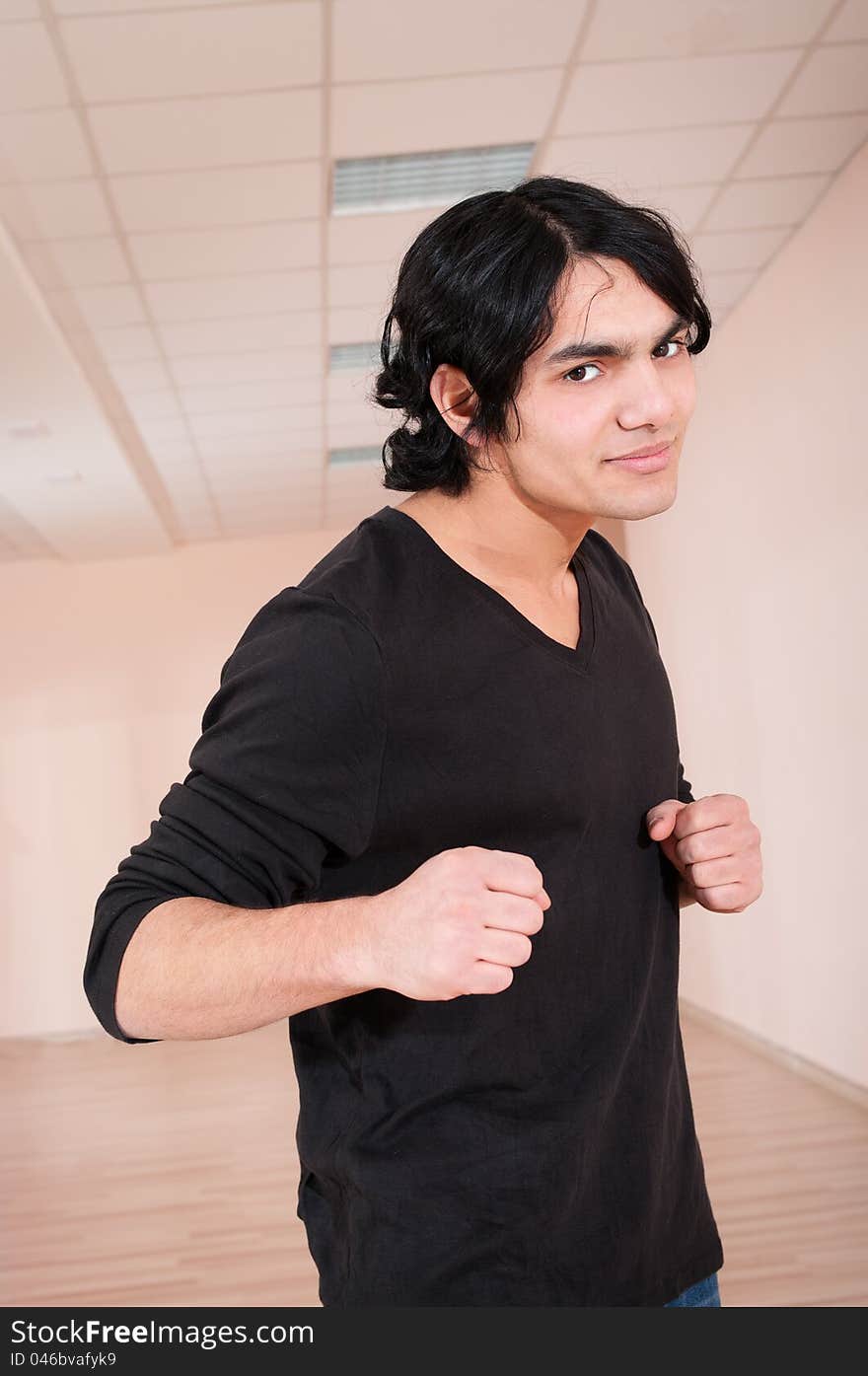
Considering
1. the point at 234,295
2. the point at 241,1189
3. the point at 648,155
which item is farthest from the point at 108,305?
the point at 241,1189

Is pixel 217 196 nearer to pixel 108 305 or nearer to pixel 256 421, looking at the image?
pixel 108 305

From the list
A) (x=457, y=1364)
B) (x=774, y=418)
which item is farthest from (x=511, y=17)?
(x=457, y=1364)

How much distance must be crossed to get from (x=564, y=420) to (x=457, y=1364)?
2.18 feet

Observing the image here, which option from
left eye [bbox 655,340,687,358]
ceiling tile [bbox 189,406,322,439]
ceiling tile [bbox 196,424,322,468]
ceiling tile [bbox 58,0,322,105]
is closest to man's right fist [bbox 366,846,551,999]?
left eye [bbox 655,340,687,358]

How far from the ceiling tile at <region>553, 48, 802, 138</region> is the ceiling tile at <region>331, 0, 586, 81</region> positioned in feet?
0.81

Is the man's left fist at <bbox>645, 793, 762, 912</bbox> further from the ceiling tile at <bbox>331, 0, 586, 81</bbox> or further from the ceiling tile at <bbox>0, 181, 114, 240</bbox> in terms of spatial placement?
the ceiling tile at <bbox>0, 181, 114, 240</bbox>

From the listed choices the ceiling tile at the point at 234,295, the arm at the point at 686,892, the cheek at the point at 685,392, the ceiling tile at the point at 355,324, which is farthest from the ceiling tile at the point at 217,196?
the arm at the point at 686,892

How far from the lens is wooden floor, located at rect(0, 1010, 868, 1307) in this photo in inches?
138

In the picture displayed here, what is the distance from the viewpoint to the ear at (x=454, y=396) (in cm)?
107

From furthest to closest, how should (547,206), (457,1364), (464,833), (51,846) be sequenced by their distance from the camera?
(51,846), (547,206), (464,833), (457,1364)

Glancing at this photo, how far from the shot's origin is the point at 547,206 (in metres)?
1.02

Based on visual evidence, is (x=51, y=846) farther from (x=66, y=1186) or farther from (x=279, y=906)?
(x=279, y=906)

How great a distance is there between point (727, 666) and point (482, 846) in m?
5.54

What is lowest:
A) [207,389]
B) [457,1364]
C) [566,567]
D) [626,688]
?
[457,1364]
